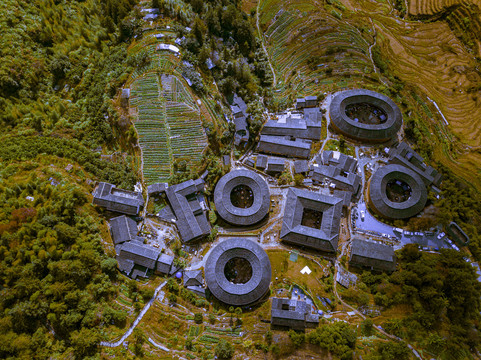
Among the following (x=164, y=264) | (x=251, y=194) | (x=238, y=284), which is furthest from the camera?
(x=251, y=194)

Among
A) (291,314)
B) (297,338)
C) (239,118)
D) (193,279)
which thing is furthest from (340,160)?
(193,279)

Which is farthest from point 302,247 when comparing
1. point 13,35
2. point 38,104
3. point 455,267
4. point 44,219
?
point 13,35

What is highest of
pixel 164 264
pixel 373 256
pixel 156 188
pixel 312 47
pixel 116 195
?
pixel 312 47

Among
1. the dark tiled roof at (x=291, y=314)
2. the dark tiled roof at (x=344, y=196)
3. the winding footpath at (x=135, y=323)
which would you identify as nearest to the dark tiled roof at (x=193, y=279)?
the winding footpath at (x=135, y=323)

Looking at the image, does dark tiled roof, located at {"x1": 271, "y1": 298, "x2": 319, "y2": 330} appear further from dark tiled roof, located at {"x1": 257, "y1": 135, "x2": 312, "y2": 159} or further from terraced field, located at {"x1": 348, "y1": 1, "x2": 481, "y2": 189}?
terraced field, located at {"x1": 348, "y1": 1, "x2": 481, "y2": 189}

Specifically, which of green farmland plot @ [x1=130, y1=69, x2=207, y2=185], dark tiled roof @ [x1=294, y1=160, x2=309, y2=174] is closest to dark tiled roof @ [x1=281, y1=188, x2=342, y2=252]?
dark tiled roof @ [x1=294, y1=160, x2=309, y2=174]

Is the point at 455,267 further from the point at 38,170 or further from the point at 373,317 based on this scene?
the point at 38,170

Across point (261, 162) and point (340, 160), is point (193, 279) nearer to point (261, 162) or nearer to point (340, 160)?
point (261, 162)
